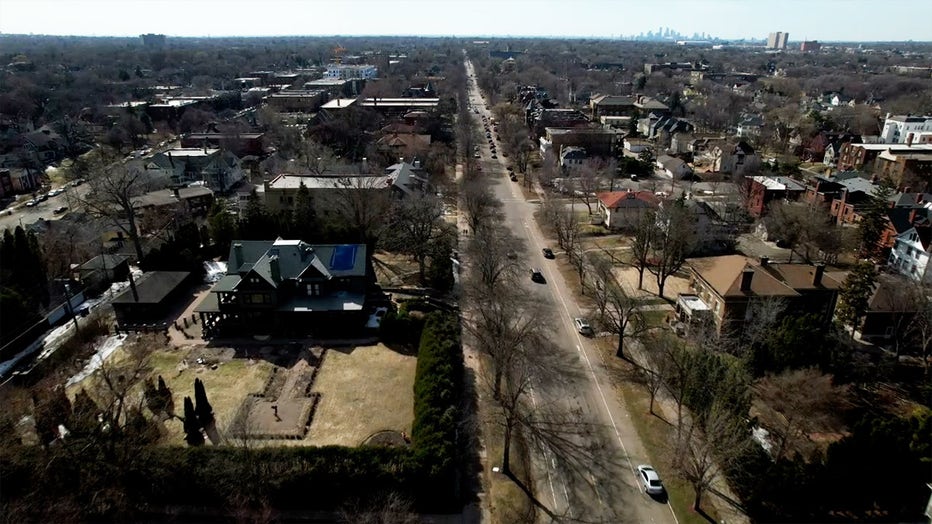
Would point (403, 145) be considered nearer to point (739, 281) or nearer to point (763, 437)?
point (739, 281)

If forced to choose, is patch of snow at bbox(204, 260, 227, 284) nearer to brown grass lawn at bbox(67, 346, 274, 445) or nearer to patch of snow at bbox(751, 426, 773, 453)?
brown grass lawn at bbox(67, 346, 274, 445)

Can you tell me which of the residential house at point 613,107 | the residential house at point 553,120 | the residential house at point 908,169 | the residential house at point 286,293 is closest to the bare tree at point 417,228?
the residential house at point 286,293

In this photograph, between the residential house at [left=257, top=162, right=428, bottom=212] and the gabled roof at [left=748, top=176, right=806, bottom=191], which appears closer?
the residential house at [left=257, top=162, right=428, bottom=212]

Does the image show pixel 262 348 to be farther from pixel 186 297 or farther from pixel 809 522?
pixel 809 522

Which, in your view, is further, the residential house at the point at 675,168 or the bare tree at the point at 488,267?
the residential house at the point at 675,168

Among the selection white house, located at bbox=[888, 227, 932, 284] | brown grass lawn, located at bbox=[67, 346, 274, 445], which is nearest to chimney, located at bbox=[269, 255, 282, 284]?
brown grass lawn, located at bbox=[67, 346, 274, 445]

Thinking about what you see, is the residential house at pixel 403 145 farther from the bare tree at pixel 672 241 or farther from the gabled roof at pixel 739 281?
the gabled roof at pixel 739 281

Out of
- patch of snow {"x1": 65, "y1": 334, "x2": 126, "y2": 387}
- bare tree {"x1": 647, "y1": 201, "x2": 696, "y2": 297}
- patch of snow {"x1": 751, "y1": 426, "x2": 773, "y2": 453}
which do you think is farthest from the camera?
bare tree {"x1": 647, "y1": 201, "x2": 696, "y2": 297}
